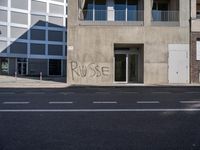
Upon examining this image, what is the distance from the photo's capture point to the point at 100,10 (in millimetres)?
30094

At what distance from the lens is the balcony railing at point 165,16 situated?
2970 cm

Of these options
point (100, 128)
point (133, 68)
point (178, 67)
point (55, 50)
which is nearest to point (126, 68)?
point (133, 68)

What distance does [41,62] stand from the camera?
209 feet

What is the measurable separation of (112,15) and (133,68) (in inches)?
189

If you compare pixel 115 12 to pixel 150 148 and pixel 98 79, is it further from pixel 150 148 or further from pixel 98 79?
pixel 150 148

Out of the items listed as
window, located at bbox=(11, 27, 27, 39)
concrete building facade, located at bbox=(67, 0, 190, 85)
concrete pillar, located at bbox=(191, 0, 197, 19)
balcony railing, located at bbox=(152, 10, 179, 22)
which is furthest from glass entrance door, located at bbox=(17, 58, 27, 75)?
concrete pillar, located at bbox=(191, 0, 197, 19)

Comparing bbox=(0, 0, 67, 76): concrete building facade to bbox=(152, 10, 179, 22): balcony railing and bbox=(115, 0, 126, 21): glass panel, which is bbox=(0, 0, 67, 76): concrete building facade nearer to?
bbox=(115, 0, 126, 21): glass panel

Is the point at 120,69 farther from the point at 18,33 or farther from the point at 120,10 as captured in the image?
the point at 18,33

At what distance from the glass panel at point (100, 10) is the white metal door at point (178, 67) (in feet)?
20.7

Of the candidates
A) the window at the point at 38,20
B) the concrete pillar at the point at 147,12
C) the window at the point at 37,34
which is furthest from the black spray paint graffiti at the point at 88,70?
the window at the point at 38,20

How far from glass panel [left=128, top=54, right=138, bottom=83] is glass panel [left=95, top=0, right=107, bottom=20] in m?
4.07

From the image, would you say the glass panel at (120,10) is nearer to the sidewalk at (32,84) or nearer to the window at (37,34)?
the sidewalk at (32,84)

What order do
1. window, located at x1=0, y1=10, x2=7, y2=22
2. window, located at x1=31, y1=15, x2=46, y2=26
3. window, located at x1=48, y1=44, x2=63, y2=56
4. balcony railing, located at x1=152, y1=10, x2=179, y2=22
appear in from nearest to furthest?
balcony railing, located at x1=152, y1=10, x2=179, y2=22 < window, located at x1=0, y1=10, x2=7, y2=22 < window, located at x1=31, y1=15, x2=46, y2=26 < window, located at x1=48, y1=44, x2=63, y2=56

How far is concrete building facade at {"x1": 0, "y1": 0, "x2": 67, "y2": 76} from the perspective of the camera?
2376 inches
